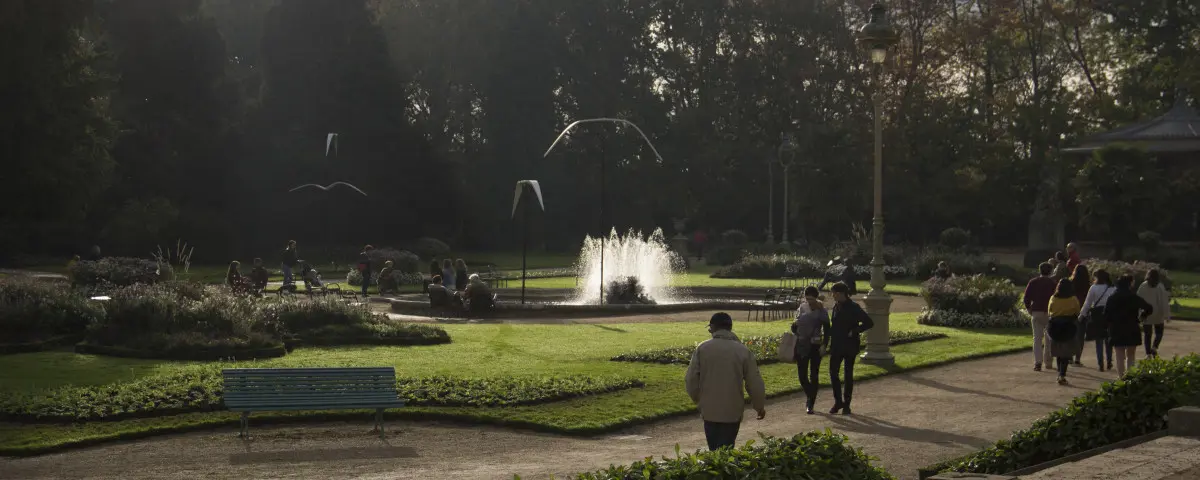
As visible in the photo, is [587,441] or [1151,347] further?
[1151,347]

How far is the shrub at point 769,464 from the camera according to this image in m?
7.14

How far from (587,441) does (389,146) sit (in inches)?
2121

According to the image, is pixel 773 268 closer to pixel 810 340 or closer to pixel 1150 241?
pixel 1150 241

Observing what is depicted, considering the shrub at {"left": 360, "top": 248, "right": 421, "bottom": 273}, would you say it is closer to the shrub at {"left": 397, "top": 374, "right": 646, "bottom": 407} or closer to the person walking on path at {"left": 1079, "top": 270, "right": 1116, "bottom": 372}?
the shrub at {"left": 397, "top": 374, "right": 646, "bottom": 407}

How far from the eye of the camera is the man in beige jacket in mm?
9977

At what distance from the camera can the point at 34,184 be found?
100ft

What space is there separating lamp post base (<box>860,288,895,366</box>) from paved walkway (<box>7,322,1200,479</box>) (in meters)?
2.98

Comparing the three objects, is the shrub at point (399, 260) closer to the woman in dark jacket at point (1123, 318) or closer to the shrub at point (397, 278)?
the shrub at point (397, 278)

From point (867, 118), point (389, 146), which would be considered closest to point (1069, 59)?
point (867, 118)

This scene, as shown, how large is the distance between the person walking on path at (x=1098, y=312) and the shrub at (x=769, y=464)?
11.9 m

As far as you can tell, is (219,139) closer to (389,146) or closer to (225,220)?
(225,220)

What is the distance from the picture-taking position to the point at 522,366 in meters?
19.8

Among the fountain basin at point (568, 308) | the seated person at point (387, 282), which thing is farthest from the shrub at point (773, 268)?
the fountain basin at point (568, 308)

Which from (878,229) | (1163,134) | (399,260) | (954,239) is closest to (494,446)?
(878,229)
